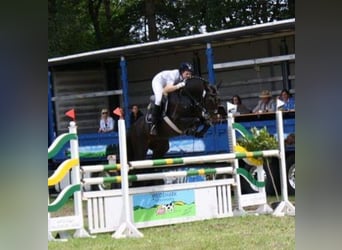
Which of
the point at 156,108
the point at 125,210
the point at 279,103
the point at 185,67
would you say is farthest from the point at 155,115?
the point at 125,210

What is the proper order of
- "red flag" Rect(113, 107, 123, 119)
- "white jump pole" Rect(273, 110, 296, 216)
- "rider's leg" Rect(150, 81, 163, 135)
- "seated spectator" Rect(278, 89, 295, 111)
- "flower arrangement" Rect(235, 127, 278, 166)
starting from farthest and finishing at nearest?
"red flag" Rect(113, 107, 123, 119), "seated spectator" Rect(278, 89, 295, 111), "rider's leg" Rect(150, 81, 163, 135), "flower arrangement" Rect(235, 127, 278, 166), "white jump pole" Rect(273, 110, 296, 216)

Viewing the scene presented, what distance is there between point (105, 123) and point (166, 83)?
1.65 m

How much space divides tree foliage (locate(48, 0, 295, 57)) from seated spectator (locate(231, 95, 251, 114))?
76cm

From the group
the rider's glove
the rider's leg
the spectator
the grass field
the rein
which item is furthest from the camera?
the spectator

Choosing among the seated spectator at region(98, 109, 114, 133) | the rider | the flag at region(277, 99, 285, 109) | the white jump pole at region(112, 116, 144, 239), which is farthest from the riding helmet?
the white jump pole at region(112, 116, 144, 239)

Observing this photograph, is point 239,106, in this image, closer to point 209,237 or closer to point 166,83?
point 166,83

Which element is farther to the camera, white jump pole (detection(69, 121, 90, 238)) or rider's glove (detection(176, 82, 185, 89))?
rider's glove (detection(176, 82, 185, 89))

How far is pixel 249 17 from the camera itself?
621 cm

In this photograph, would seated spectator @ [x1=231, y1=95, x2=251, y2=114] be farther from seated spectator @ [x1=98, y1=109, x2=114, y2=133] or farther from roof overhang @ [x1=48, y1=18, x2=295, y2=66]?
seated spectator @ [x1=98, y1=109, x2=114, y2=133]

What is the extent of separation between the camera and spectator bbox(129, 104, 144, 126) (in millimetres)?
6625

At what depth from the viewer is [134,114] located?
679 cm

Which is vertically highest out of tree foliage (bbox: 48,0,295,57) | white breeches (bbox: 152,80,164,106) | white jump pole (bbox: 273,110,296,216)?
tree foliage (bbox: 48,0,295,57)
